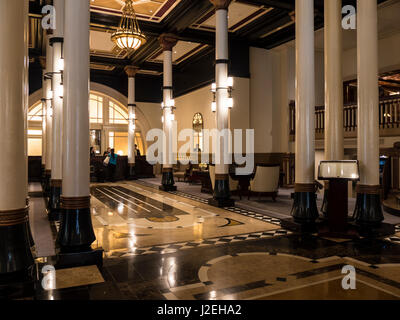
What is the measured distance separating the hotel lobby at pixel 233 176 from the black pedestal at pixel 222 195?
1.3 inches

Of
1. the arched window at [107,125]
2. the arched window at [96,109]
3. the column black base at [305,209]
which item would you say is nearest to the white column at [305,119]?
the column black base at [305,209]

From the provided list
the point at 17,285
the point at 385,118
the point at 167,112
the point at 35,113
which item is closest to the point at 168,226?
the point at 17,285

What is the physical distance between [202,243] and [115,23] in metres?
8.92

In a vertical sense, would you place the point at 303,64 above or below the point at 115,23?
below

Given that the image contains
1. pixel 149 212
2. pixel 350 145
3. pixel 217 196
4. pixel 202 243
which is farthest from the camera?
pixel 350 145

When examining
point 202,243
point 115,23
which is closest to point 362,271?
point 202,243

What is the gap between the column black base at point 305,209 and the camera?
5098mm

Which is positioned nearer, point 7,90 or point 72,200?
point 7,90

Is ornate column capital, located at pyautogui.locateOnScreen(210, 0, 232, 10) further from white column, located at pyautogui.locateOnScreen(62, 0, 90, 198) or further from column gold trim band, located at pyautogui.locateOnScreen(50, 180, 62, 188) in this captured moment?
column gold trim band, located at pyautogui.locateOnScreen(50, 180, 62, 188)

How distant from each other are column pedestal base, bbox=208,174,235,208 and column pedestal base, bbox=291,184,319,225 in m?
2.54

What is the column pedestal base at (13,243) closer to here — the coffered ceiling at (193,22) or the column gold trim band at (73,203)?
the column gold trim band at (73,203)
